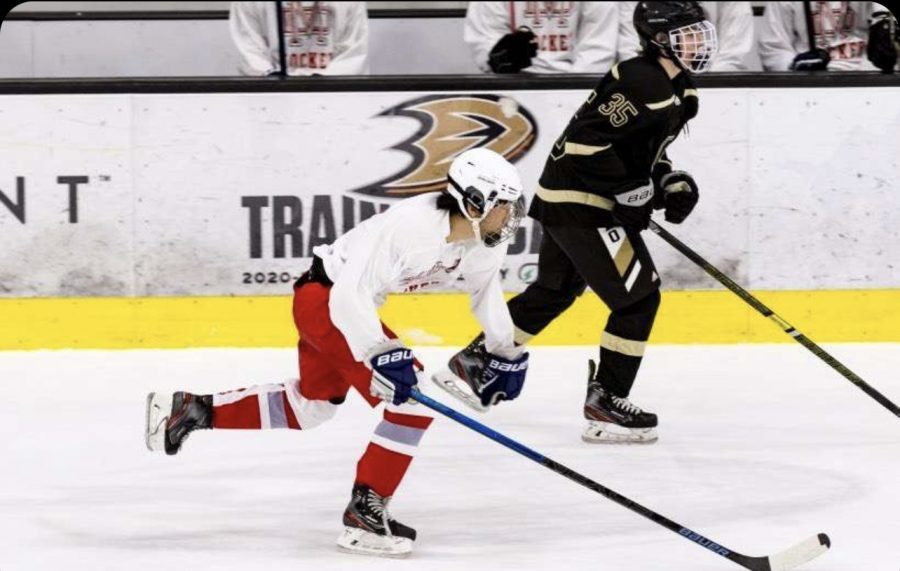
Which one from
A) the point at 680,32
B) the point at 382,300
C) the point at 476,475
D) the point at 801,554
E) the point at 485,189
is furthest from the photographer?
the point at 680,32

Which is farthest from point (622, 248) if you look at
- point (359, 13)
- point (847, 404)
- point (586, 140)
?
point (359, 13)

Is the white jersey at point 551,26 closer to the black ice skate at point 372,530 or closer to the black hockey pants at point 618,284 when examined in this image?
the black hockey pants at point 618,284

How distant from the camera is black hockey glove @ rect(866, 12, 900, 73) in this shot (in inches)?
236

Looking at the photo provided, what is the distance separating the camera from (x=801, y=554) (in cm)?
330

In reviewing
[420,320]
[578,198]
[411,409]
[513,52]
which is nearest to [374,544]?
[411,409]

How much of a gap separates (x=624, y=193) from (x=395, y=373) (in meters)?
1.39

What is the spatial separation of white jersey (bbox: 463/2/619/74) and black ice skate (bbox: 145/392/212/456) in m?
2.67

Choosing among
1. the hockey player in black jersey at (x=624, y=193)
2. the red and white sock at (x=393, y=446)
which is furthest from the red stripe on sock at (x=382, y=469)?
the hockey player in black jersey at (x=624, y=193)

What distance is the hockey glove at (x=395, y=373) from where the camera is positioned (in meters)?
3.38

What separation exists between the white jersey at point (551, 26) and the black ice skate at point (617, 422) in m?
1.99

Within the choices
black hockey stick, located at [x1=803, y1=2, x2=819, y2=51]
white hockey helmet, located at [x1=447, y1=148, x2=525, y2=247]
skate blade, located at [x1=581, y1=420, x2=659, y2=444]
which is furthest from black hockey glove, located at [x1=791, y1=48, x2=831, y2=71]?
white hockey helmet, located at [x1=447, y1=148, x2=525, y2=247]

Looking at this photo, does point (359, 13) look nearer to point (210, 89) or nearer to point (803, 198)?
point (210, 89)

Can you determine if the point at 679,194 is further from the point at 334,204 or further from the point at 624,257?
the point at 334,204

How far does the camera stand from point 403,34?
6.59m
